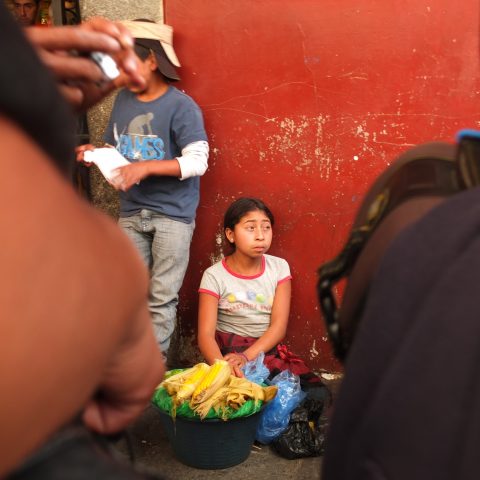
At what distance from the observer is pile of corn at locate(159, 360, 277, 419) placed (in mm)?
3240

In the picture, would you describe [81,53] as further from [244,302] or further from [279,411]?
[244,302]

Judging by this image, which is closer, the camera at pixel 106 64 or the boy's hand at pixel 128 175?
the camera at pixel 106 64

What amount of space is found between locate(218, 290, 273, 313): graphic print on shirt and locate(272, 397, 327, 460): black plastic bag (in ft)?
2.23

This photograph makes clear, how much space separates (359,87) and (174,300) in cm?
168

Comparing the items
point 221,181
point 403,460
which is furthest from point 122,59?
point 221,181

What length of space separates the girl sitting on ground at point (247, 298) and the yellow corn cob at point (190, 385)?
0.48m

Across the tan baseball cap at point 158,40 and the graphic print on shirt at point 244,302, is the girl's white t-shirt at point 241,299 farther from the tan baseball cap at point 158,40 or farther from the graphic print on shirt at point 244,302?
A: the tan baseball cap at point 158,40

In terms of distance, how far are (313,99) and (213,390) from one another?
1844 mm

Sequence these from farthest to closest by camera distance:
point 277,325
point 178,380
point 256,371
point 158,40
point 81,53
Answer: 1. point 277,325
2. point 158,40
3. point 256,371
4. point 178,380
5. point 81,53

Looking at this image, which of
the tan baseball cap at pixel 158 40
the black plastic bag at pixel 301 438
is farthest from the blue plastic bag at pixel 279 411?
the tan baseball cap at pixel 158 40

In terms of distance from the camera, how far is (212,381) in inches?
130

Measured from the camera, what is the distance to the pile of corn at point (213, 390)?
3.24 meters

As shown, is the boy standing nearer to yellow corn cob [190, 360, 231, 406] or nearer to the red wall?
the red wall

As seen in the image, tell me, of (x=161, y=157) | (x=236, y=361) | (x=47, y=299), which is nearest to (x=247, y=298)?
(x=236, y=361)
